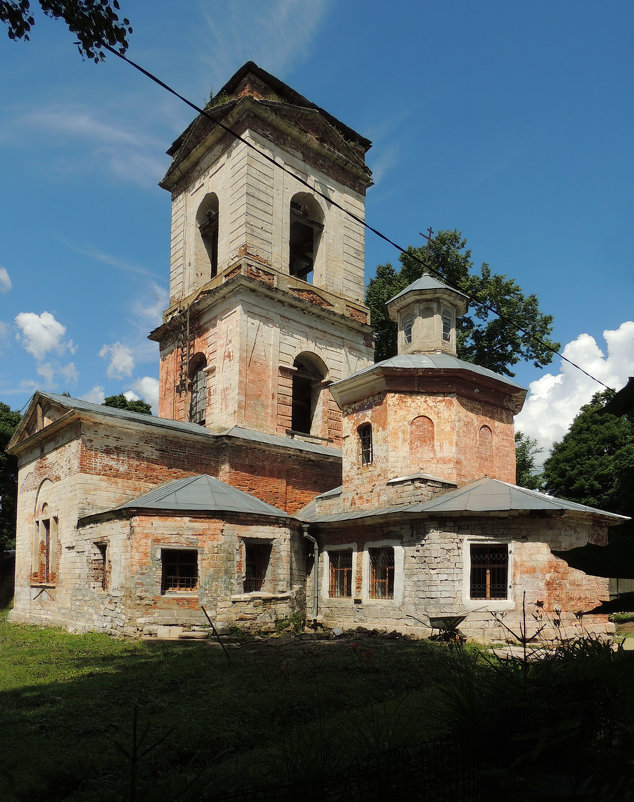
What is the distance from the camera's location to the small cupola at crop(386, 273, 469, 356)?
1998 centimetres

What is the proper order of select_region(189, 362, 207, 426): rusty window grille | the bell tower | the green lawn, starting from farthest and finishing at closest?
1. select_region(189, 362, 207, 426): rusty window grille
2. the bell tower
3. the green lawn

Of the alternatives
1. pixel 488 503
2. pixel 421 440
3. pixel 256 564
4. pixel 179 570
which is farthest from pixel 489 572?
pixel 179 570

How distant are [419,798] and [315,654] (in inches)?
333

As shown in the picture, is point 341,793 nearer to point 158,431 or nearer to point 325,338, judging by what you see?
point 158,431

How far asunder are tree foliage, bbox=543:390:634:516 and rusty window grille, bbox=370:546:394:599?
10.6 metres

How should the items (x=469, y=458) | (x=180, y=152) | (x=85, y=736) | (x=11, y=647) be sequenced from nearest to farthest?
(x=85, y=736) < (x=11, y=647) < (x=469, y=458) < (x=180, y=152)

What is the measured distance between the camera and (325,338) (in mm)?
23406

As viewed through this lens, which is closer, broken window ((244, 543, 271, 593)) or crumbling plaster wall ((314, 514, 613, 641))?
crumbling plaster wall ((314, 514, 613, 641))

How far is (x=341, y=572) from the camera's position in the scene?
17.6 m

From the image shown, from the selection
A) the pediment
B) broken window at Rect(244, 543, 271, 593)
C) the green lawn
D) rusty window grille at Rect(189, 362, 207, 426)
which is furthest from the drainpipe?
the pediment

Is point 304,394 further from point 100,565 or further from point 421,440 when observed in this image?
point 100,565

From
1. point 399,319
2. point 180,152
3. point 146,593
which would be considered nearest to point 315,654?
point 146,593

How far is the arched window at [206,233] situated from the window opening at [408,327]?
819cm

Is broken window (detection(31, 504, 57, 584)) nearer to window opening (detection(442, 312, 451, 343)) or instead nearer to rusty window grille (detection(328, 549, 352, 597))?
rusty window grille (detection(328, 549, 352, 597))
